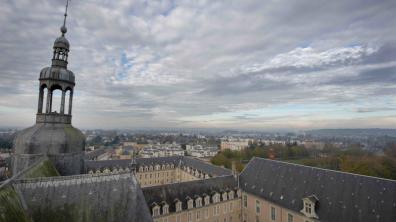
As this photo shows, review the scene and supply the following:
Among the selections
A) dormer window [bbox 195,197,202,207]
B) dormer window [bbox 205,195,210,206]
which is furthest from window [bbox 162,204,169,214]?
dormer window [bbox 205,195,210,206]

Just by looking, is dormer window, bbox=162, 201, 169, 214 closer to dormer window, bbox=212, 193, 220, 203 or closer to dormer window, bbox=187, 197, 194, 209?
dormer window, bbox=187, 197, 194, 209

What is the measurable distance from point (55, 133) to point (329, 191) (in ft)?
94.5

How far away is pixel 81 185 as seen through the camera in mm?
14141

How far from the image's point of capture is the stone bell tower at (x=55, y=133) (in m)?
15.8

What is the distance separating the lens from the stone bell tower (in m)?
15.8

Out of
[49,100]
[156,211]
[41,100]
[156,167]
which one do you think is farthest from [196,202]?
[156,167]

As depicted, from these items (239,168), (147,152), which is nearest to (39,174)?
(239,168)

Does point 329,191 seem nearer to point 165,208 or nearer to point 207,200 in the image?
point 207,200

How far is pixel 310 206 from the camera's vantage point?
28547 mm

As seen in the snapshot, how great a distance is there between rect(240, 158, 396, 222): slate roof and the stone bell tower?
84.0 feet

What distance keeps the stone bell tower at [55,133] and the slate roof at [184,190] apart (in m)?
15.3

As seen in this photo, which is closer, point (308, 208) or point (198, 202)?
point (308, 208)

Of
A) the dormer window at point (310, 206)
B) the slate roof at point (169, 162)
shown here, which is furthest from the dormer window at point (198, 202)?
the slate roof at point (169, 162)

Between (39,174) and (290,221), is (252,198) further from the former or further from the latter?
(39,174)
